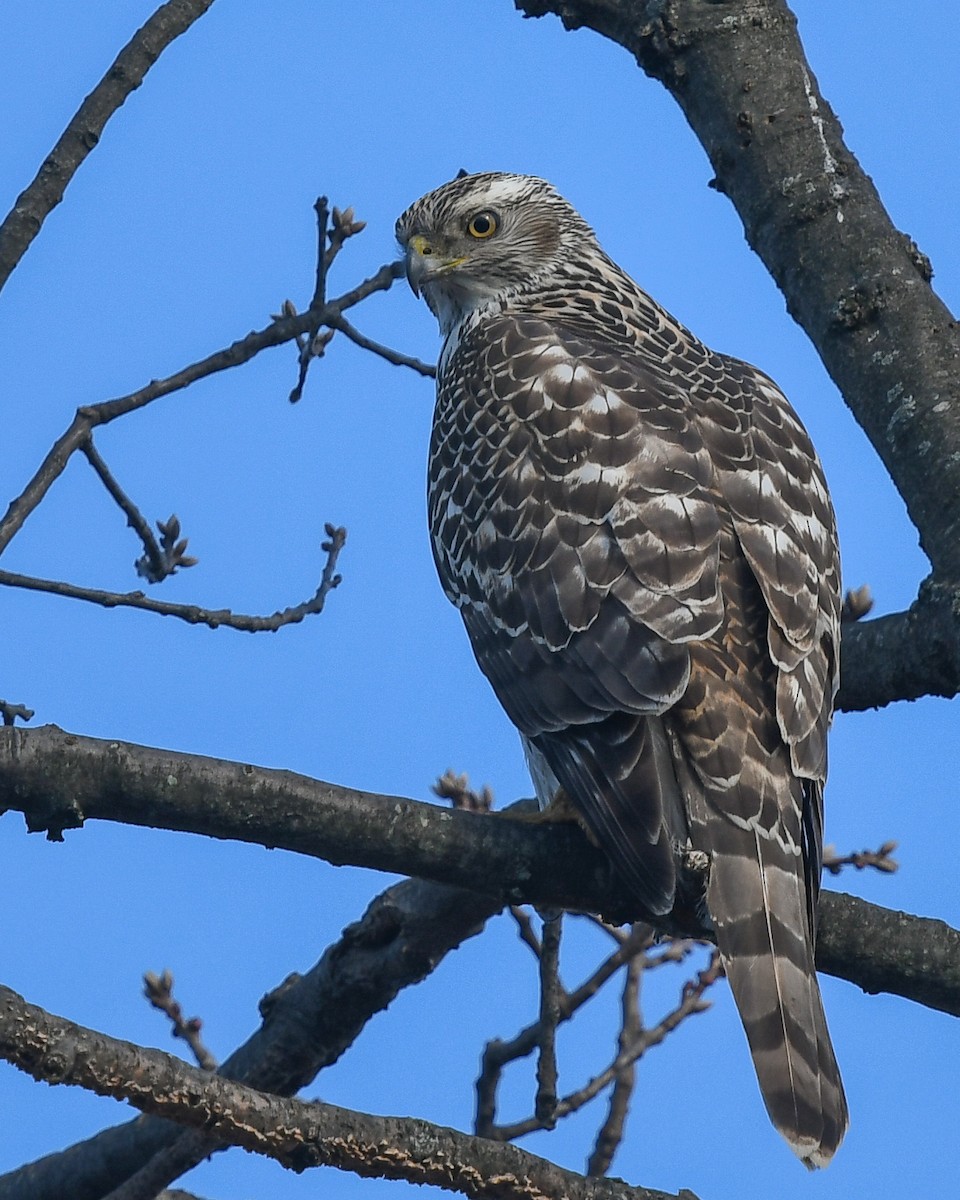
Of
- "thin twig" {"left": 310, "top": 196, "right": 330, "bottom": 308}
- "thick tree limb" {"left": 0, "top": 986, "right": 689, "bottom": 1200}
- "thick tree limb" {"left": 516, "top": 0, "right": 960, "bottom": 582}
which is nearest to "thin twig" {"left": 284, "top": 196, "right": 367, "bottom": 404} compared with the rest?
"thin twig" {"left": 310, "top": 196, "right": 330, "bottom": 308}

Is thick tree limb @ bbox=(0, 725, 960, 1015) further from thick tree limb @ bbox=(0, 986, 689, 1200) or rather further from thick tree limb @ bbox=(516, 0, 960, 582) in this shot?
thick tree limb @ bbox=(516, 0, 960, 582)

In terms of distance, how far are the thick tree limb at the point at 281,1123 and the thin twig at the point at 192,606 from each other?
1810 millimetres

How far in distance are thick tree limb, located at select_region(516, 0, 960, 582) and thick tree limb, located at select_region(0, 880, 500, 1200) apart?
175cm

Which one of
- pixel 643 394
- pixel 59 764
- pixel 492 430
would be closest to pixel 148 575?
pixel 492 430

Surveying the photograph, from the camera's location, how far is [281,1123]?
10.2 feet

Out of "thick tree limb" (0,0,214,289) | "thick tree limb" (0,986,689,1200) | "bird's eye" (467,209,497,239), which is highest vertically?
"bird's eye" (467,209,497,239)

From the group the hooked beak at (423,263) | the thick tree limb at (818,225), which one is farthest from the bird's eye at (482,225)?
the thick tree limb at (818,225)

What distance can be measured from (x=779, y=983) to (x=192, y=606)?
6.62ft

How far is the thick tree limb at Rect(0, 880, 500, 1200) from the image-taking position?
504 cm

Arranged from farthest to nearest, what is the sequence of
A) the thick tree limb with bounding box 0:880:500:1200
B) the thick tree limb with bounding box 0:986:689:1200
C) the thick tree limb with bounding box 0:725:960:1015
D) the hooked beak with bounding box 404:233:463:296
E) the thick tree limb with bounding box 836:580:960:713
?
the hooked beak with bounding box 404:233:463:296 < the thick tree limb with bounding box 0:880:500:1200 < the thick tree limb with bounding box 836:580:960:713 < the thick tree limb with bounding box 0:725:960:1015 < the thick tree limb with bounding box 0:986:689:1200

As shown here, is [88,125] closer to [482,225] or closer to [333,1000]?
[482,225]

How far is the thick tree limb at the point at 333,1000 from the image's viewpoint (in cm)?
504

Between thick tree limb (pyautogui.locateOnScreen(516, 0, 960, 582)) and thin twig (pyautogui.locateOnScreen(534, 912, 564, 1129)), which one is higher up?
thick tree limb (pyautogui.locateOnScreen(516, 0, 960, 582))

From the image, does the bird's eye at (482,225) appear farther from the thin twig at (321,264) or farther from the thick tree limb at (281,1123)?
the thick tree limb at (281,1123)
